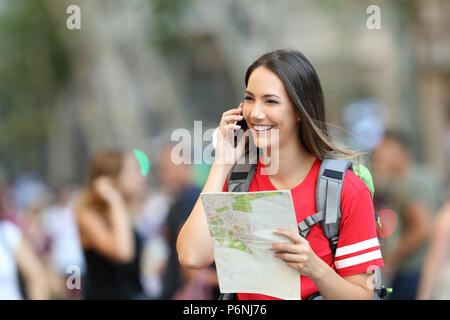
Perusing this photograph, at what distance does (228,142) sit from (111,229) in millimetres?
2948

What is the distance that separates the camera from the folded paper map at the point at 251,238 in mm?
1913

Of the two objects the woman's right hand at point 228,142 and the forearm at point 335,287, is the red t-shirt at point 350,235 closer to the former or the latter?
the forearm at point 335,287

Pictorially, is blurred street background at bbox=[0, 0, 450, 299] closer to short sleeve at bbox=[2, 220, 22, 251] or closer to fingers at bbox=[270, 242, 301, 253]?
short sleeve at bbox=[2, 220, 22, 251]

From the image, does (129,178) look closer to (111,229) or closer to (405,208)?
(111,229)

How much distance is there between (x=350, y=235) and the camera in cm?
203

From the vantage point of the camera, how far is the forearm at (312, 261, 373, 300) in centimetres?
195

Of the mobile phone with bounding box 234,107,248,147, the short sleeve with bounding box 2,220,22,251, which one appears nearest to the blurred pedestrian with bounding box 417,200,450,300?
the mobile phone with bounding box 234,107,248,147

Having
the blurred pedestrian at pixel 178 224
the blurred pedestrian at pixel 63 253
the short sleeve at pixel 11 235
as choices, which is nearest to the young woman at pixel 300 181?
the short sleeve at pixel 11 235

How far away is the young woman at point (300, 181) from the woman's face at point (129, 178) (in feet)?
9.80

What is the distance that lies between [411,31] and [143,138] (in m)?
7.50

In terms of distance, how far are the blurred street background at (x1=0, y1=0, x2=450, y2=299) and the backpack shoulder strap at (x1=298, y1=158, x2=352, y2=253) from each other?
257mm

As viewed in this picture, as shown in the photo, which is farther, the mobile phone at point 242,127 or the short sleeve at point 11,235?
the short sleeve at point 11,235

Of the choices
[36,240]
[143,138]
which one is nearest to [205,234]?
[36,240]

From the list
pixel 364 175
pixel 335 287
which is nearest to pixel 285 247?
pixel 335 287
